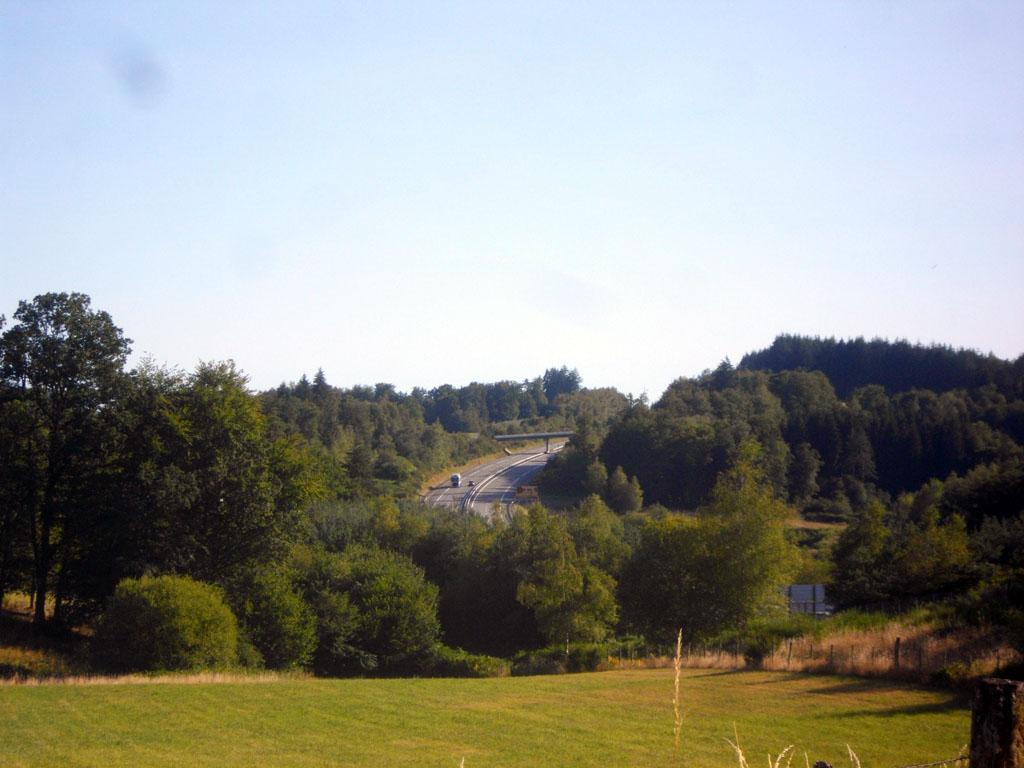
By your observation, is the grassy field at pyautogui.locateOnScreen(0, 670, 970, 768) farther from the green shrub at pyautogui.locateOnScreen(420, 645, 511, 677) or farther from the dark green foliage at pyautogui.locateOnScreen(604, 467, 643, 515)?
the dark green foliage at pyautogui.locateOnScreen(604, 467, 643, 515)

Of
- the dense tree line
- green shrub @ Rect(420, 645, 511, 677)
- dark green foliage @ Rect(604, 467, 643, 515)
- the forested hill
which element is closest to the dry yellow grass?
green shrub @ Rect(420, 645, 511, 677)

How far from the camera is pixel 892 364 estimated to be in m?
Result: 117

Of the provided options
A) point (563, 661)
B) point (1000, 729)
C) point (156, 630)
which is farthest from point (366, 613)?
point (1000, 729)

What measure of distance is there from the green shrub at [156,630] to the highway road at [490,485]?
39320 millimetres

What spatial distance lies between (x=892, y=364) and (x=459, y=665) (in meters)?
94.1

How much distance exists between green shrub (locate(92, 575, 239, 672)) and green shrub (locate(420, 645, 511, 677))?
41.0 feet

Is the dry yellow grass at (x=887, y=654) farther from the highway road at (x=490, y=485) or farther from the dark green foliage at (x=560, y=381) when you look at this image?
the dark green foliage at (x=560, y=381)

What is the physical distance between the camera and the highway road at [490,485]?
79.9 m

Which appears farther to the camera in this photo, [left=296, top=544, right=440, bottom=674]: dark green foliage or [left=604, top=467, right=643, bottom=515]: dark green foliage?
[left=604, top=467, right=643, bottom=515]: dark green foliage

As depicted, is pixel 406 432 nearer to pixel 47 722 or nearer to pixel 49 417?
pixel 49 417

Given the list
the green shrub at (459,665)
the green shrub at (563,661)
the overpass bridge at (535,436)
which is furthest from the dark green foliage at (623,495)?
the green shrub at (563,661)

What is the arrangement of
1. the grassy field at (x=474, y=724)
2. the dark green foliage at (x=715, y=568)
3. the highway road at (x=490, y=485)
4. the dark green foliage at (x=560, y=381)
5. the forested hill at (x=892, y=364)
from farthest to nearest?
the dark green foliage at (x=560, y=381) → the forested hill at (x=892, y=364) → the highway road at (x=490, y=485) → the dark green foliage at (x=715, y=568) → the grassy field at (x=474, y=724)

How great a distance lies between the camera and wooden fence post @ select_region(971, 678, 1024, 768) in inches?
121

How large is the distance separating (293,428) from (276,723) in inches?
2483
